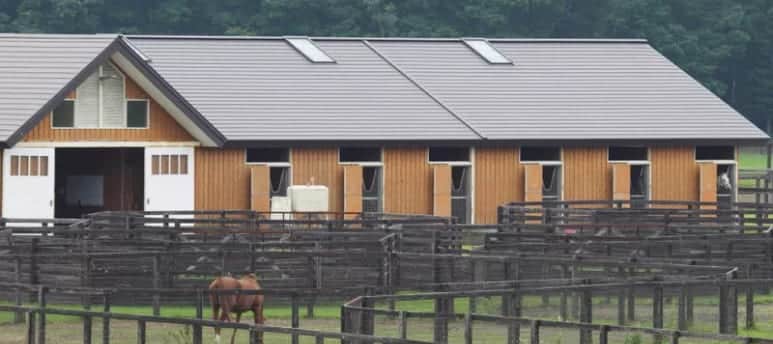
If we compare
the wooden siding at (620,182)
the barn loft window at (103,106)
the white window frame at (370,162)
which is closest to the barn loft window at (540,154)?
the wooden siding at (620,182)

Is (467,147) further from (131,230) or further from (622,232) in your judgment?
(131,230)

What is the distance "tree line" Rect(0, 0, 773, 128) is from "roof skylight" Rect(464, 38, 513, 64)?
40.7 m

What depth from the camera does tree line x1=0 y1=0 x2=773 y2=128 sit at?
4146 inches

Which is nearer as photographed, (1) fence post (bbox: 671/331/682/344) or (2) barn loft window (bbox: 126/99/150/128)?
(1) fence post (bbox: 671/331/682/344)

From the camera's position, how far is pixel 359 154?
179ft

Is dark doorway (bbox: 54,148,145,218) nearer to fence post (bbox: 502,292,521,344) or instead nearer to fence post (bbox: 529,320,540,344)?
fence post (bbox: 502,292,521,344)

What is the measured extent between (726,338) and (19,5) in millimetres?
89580

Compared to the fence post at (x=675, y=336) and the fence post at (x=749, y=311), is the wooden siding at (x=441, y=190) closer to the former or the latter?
the fence post at (x=749, y=311)

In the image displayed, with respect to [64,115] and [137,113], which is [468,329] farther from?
[137,113]

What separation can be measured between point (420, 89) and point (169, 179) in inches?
380

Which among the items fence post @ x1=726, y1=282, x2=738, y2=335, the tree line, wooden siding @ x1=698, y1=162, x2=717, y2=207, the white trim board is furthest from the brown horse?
the tree line

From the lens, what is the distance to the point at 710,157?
58062 mm

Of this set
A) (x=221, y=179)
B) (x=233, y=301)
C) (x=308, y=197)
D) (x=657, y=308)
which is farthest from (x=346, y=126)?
(x=657, y=308)

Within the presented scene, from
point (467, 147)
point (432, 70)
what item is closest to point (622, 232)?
point (467, 147)
